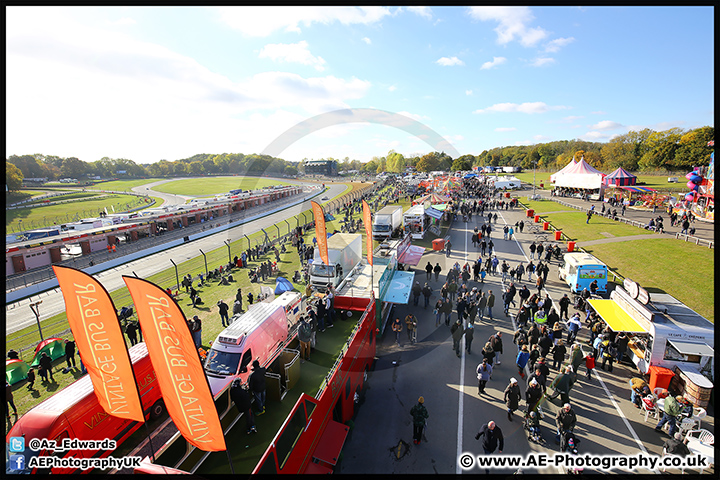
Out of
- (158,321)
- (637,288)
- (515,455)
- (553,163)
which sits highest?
(553,163)

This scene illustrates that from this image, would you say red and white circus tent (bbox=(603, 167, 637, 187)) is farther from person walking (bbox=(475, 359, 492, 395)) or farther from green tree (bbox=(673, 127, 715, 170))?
person walking (bbox=(475, 359, 492, 395))

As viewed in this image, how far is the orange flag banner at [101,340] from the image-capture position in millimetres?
5683

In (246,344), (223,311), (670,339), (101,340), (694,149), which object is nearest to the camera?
(101,340)

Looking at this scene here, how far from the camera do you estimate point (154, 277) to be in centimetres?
2283

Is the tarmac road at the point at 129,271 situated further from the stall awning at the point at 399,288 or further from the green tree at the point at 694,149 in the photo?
the green tree at the point at 694,149

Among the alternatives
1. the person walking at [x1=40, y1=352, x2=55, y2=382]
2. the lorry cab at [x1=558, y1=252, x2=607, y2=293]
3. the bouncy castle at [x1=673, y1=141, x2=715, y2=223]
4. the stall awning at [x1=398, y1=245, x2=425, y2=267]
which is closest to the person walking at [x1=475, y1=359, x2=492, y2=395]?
the lorry cab at [x1=558, y1=252, x2=607, y2=293]

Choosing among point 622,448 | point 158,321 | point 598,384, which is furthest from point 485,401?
point 158,321

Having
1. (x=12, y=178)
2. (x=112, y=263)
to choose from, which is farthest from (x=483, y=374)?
(x=12, y=178)

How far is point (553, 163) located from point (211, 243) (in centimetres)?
12600

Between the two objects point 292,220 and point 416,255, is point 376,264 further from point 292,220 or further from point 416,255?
point 292,220

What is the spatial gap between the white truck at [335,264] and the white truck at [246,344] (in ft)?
16.7

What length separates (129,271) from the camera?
24859 mm

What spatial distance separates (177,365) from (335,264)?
12.2m

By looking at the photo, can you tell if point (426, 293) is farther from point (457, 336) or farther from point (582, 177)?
point (582, 177)
